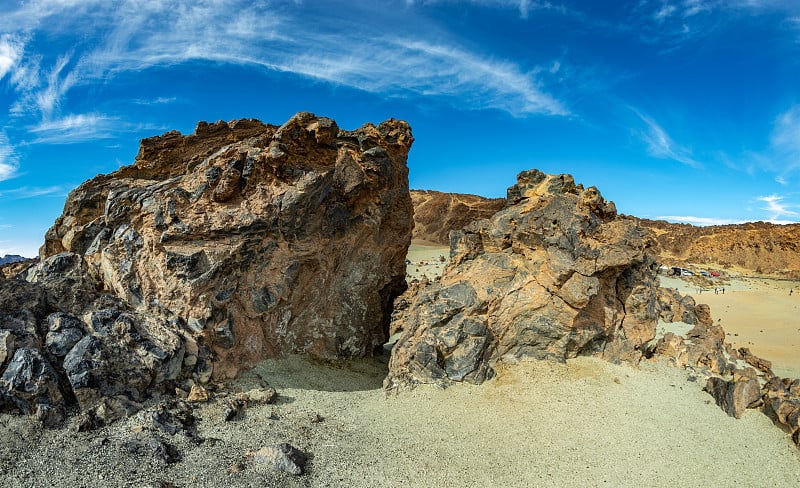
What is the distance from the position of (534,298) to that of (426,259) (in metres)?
35.9

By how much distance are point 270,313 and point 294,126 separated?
16.6 feet

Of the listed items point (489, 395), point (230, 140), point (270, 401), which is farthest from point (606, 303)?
point (230, 140)

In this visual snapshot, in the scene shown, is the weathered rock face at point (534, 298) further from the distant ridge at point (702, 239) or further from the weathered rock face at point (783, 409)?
the distant ridge at point (702, 239)

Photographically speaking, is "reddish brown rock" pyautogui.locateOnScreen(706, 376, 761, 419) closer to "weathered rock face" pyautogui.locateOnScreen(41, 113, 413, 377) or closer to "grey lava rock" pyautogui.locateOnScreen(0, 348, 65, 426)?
"weathered rock face" pyautogui.locateOnScreen(41, 113, 413, 377)

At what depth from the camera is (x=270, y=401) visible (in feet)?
34.4

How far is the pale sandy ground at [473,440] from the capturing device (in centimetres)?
780

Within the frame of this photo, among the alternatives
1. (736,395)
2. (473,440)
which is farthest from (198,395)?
(736,395)

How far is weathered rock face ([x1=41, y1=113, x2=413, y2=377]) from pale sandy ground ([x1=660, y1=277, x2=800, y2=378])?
46.9 ft

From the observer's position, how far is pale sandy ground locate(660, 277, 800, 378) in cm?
1966

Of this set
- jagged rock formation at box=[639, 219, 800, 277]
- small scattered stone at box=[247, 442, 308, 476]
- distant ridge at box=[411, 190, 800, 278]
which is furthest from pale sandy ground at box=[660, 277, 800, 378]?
small scattered stone at box=[247, 442, 308, 476]

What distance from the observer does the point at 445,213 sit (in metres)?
64.9

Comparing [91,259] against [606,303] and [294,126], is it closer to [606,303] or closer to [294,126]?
[294,126]

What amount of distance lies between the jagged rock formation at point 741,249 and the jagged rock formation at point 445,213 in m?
20.2

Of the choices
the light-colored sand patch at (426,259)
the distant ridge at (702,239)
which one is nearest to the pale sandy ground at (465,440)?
the light-colored sand patch at (426,259)
